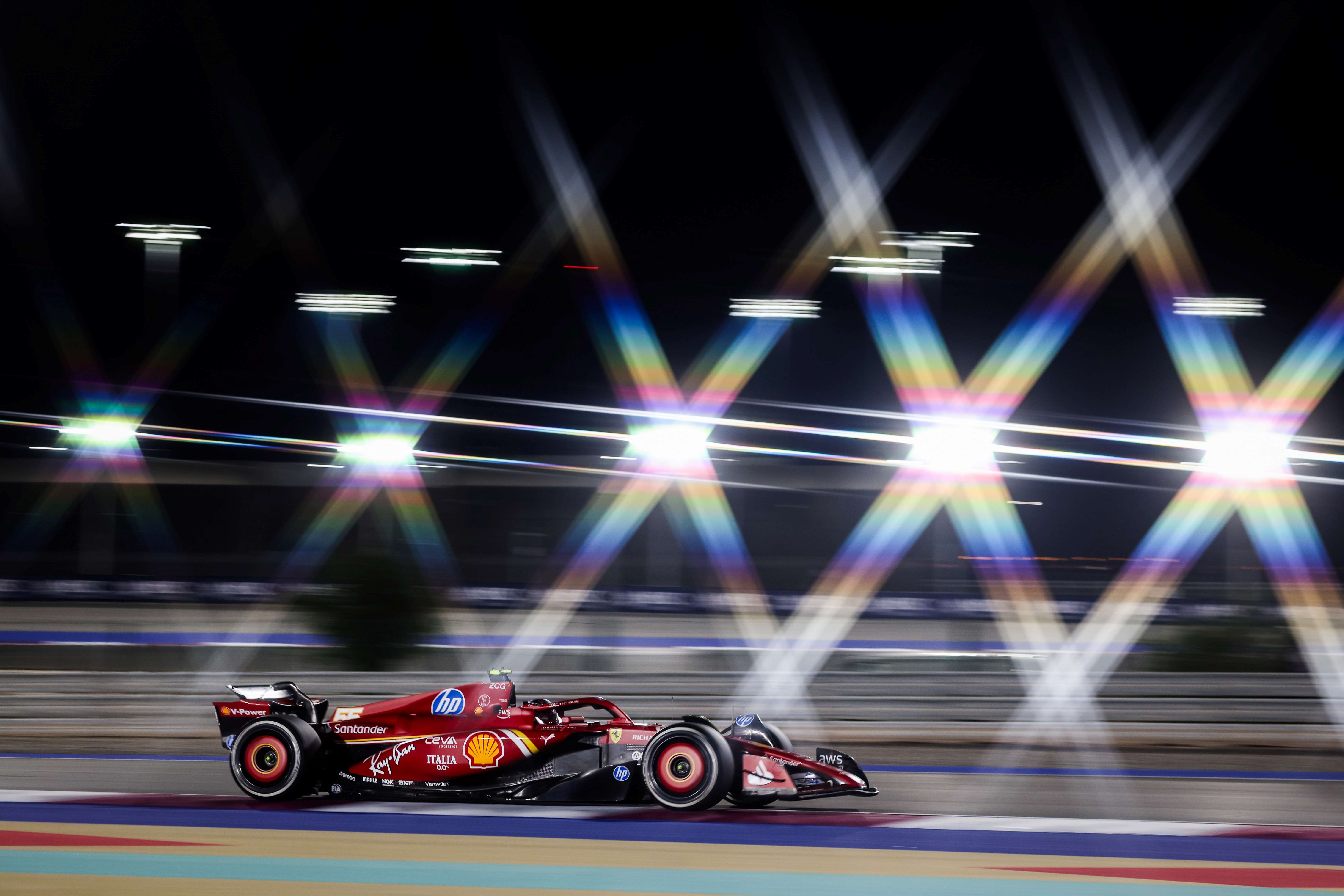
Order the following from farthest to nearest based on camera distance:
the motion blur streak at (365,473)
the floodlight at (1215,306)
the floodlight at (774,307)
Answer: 1. the motion blur streak at (365,473)
2. the floodlight at (774,307)
3. the floodlight at (1215,306)

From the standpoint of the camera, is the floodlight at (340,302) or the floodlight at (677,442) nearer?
the floodlight at (677,442)

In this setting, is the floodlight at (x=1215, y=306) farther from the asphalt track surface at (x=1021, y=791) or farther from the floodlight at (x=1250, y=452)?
the asphalt track surface at (x=1021, y=791)

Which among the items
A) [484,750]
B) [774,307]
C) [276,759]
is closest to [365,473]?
[774,307]

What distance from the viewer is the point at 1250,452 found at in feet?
70.9

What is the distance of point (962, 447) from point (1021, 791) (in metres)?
15.4

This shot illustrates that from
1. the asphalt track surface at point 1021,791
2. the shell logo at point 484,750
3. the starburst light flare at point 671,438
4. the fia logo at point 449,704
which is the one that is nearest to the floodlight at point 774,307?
the starburst light flare at point 671,438

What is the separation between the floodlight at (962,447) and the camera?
2225cm

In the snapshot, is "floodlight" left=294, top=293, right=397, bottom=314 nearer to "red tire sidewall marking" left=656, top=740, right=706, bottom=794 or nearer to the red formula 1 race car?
the red formula 1 race car

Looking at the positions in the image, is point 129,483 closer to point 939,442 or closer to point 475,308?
point 475,308

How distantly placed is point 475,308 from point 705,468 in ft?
33.6

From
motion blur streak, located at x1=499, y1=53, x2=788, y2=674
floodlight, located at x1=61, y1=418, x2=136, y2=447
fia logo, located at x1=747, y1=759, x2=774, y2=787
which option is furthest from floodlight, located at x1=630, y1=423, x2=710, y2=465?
fia logo, located at x1=747, y1=759, x2=774, y2=787

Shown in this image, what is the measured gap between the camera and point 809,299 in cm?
2714

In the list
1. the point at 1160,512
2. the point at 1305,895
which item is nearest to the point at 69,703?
the point at 1305,895

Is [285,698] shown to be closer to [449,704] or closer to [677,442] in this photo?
[449,704]
